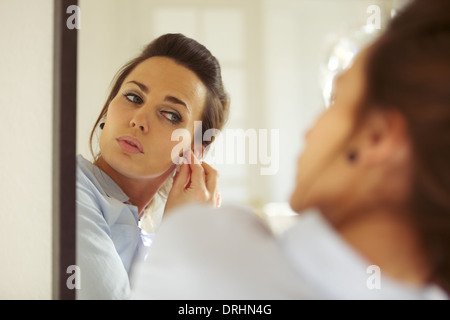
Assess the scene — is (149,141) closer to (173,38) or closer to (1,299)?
(173,38)

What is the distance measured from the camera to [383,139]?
394 millimetres

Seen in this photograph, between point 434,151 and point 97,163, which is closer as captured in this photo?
point 434,151

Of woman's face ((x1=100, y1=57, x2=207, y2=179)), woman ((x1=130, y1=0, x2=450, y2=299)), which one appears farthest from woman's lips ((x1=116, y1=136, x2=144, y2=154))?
woman ((x1=130, y1=0, x2=450, y2=299))

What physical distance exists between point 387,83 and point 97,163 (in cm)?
40

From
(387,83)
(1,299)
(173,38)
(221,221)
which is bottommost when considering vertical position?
(1,299)

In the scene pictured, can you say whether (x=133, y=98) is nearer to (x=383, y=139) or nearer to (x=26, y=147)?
(x=26, y=147)

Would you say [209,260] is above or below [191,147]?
below

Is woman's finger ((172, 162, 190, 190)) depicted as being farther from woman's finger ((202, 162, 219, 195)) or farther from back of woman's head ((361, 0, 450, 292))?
back of woman's head ((361, 0, 450, 292))

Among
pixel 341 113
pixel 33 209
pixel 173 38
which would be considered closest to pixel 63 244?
pixel 33 209

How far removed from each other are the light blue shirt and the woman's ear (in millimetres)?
348

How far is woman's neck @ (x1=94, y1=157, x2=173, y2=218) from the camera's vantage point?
65cm
